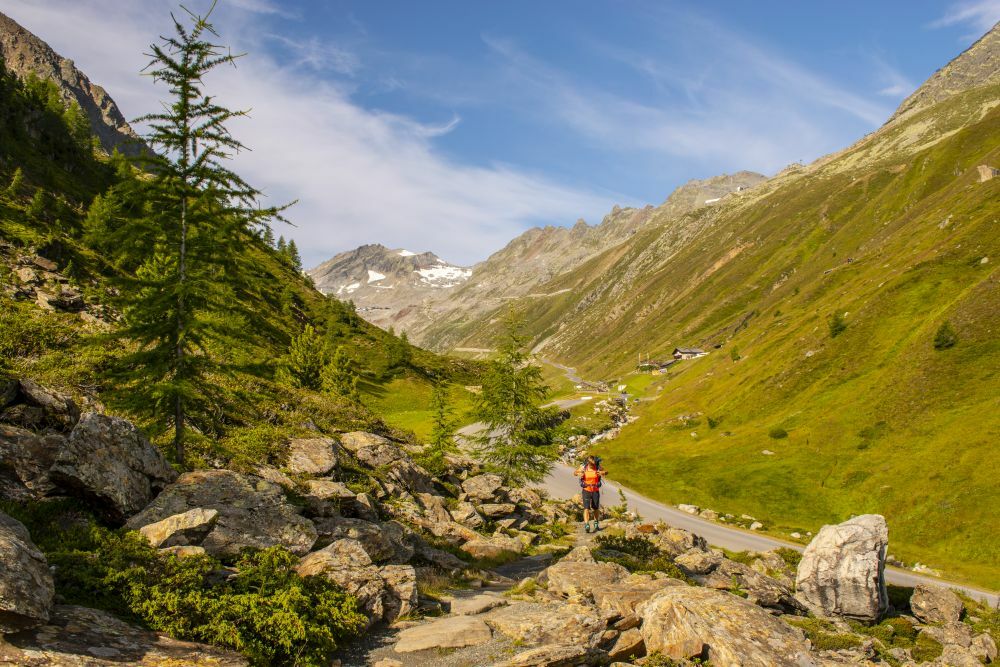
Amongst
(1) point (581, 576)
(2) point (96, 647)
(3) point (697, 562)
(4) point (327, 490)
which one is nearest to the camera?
(2) point (96, 647)

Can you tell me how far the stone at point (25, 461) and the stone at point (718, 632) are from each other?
53.3ft

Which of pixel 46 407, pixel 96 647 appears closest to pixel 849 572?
pixel 96 647

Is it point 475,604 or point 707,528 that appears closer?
point 475,604

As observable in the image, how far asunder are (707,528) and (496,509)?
23.8 m

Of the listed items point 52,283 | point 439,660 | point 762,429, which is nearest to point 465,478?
point 439,660

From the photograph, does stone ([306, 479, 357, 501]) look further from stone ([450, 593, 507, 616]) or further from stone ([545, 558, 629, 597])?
stone ([545, 558, 629, 597])

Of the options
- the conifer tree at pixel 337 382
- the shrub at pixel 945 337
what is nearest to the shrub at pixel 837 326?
the shrub at pixel 945 337

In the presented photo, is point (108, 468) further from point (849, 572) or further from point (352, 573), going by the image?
point (849, 572)

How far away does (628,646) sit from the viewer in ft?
43.2

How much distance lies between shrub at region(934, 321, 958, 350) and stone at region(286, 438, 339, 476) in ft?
221

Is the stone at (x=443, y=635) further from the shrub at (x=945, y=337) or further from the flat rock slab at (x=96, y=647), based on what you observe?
the shrub at (x=945, y=337)

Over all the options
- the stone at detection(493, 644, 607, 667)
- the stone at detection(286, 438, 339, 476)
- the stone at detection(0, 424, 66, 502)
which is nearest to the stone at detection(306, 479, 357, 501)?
the stone at detection(286, 438, 339, 476)

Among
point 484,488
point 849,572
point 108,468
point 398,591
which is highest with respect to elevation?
point 108,468

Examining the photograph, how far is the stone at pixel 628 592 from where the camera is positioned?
15031mm
